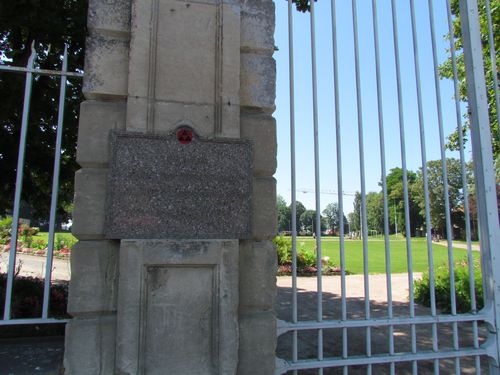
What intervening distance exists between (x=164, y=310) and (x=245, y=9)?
213 centimetres

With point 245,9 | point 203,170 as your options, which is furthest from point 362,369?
point 245,9

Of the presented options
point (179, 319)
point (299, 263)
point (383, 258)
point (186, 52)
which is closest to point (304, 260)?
point (299, 263)

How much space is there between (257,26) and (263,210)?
4.39ft

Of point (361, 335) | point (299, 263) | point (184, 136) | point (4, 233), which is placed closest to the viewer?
point (184, 136)

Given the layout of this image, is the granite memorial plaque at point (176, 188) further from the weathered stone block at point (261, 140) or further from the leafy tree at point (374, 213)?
the leafy tree at point (374, 213)

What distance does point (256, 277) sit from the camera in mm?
2492

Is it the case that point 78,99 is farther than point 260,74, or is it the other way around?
point 78,99

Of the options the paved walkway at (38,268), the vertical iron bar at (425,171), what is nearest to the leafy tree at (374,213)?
the paved walkway at (38,268)

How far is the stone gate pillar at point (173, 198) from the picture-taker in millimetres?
2252

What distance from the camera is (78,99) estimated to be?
5379mm

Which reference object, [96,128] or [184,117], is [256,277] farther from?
[96,128]

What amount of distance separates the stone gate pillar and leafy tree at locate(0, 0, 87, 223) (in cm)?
306

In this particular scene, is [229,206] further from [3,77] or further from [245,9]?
[3,77]

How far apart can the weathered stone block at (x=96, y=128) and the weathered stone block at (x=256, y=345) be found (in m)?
1.38
